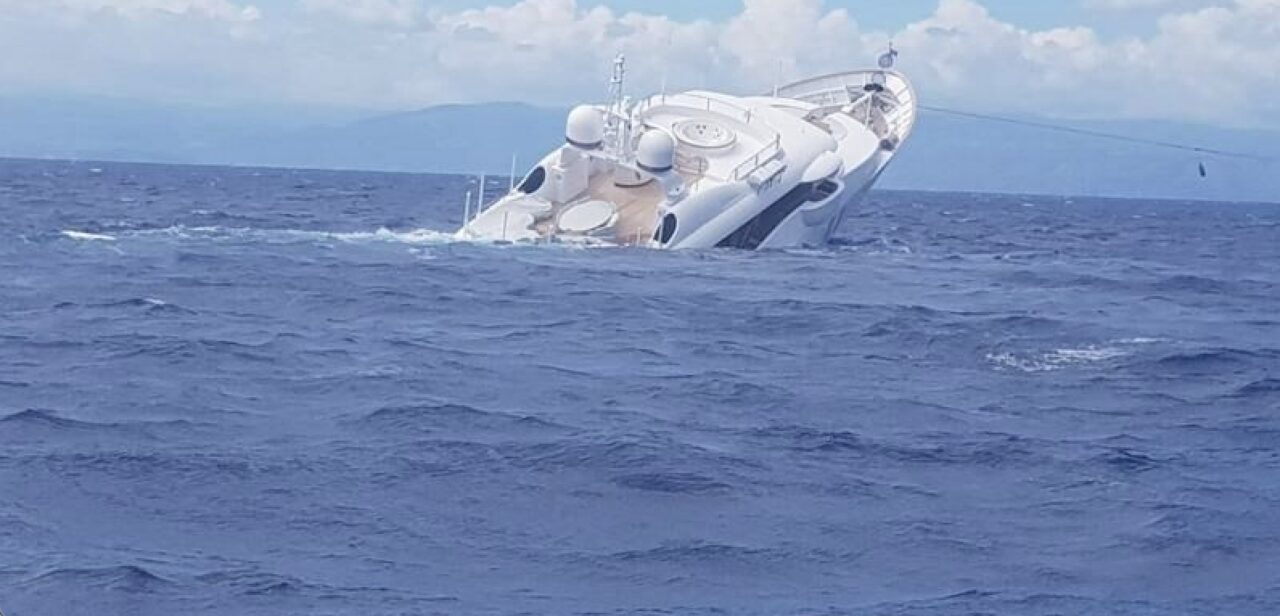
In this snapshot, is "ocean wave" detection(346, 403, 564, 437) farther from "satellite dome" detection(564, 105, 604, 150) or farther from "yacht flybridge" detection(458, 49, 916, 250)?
"satellite dome" detection(564, 105, 604, 150)

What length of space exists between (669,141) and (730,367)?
1898 centimetres

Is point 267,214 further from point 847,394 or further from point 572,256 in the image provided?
point 847,394

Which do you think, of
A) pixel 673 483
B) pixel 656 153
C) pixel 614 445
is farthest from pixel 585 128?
pixel 673 483

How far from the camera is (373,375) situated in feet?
78.0


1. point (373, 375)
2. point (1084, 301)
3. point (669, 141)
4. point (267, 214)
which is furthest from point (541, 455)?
point (267, 214)

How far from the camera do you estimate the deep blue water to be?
559 inches

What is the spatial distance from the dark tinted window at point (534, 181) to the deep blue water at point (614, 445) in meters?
7.31

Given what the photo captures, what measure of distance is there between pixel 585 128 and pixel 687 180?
9.90 feet

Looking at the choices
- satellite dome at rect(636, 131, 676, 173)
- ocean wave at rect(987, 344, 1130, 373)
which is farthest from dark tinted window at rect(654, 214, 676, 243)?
ocean wave at rect(987, 344, 1130, 373)

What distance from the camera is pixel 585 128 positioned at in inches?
1804

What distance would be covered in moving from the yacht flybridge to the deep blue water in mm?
4675

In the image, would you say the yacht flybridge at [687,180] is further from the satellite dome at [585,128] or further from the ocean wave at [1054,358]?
the ocean wave at [1054,358]

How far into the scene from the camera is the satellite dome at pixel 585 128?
4578cm

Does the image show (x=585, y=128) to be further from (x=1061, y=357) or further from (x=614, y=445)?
(x=614, y=445)
